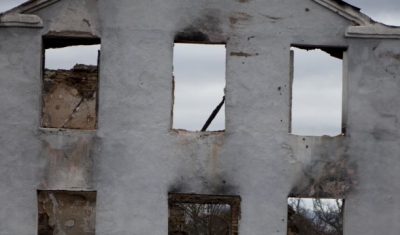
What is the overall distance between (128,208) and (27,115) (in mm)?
1902

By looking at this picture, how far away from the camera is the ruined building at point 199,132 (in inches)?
527

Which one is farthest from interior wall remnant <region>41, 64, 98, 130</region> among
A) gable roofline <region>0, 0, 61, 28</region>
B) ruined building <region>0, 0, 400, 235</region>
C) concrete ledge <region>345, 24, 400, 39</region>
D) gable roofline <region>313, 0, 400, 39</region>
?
concrete ledge <region>345, 24, 400, 39</region>

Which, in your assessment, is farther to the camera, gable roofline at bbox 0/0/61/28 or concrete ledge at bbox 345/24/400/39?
concrete ledge at bbox 345/24/400/39

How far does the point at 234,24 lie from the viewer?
13641 millimetres

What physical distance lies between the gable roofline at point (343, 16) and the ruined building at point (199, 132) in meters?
0.01

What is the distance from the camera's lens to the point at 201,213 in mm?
32781

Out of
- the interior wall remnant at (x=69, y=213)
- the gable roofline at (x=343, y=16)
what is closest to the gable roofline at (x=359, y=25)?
the gable roofline at (x=343, y=16)

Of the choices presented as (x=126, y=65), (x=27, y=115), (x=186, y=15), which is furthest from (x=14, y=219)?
(x=186, y=15)

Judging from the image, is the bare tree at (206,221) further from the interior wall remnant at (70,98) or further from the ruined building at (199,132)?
the ruined building at (199,132)

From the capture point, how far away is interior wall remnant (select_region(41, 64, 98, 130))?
1844cm

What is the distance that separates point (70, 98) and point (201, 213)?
47.3 ft

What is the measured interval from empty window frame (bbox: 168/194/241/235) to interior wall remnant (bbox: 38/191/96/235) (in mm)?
1554

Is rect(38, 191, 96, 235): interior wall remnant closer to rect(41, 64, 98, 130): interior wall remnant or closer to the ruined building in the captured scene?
rect(41, 64, 98, 130): interior wall remnant

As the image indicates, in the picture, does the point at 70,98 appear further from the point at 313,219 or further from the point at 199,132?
the point at 313,219
